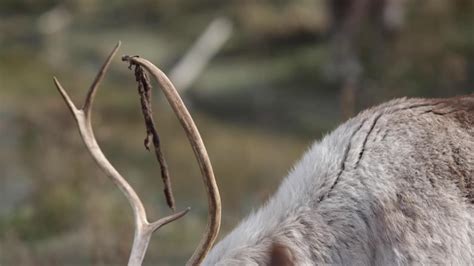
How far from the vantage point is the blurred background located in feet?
31.7

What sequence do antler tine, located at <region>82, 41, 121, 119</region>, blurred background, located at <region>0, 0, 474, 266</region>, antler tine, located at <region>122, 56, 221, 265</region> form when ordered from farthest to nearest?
blurred background, located at <region>0, 0, 474, 266</region> → antler tine, located at <region>82, 41, 121, 119</region> → antler tine, located at <region>122, 56, 221, 265</region>

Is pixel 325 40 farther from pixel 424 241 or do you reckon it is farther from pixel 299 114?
pixel 424 241

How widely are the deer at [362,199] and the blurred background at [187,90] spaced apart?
11.7 ft

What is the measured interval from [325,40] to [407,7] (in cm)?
133

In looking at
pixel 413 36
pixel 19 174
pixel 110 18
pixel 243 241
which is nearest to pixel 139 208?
pixel 243 241

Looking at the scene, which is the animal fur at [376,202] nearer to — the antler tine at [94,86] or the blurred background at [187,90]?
the antler tine at [94,86]

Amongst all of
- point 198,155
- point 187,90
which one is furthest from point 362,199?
point 187,90

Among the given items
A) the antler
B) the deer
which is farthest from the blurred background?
the deer

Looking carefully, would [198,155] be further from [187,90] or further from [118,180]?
[187,90]

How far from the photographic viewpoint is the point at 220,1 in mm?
19844

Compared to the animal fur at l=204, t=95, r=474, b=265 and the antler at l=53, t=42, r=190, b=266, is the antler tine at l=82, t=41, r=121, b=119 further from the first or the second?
the animal fur at l=204, t=95, r=474, b=265

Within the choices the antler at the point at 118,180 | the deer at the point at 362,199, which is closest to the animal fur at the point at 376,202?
the deer at the point at 362,199

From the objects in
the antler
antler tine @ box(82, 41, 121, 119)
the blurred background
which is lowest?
the blurred background

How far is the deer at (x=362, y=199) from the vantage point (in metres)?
4.43
